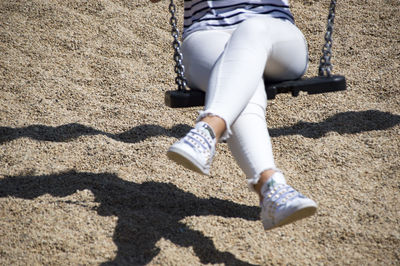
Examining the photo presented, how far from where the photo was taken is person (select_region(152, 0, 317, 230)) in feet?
4.57

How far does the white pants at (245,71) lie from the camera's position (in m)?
1.47

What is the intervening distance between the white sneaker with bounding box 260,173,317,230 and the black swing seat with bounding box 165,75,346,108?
A: 413mm

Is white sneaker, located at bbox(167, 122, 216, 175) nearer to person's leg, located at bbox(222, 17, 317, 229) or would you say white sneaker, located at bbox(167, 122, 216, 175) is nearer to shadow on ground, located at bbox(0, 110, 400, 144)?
person's leg, located at bbox(222, 17, 317, 229)

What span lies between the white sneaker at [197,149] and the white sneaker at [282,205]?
19 cm

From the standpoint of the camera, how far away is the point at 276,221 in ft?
4.58

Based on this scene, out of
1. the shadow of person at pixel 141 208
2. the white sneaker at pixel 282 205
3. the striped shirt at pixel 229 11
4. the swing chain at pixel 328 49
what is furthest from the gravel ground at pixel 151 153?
the striped shirt at pixel 229 11

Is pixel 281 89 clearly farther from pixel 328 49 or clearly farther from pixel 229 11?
pixel 229 11

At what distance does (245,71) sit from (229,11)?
1.21 feet

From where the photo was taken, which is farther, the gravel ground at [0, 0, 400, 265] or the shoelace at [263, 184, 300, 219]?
the gravel ground at [0, 0, 400, 265]

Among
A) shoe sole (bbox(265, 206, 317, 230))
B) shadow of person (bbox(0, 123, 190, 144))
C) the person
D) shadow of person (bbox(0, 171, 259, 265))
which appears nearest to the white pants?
→ the person

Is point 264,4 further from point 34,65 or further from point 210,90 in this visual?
Result: point 34,65

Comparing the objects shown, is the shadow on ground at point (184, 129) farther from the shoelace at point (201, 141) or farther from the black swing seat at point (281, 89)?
the shoelace at point (201, 141)

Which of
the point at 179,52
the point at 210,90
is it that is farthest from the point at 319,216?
the point at 179,52

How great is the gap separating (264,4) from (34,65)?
4.75 ft
